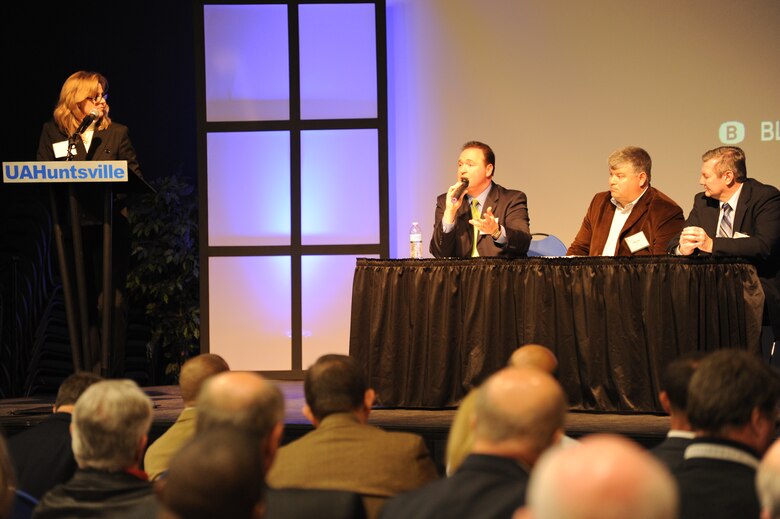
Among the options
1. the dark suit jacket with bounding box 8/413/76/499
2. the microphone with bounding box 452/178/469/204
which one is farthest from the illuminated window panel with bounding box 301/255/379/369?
the dark suit jacket with bounding box 8/413/76/499

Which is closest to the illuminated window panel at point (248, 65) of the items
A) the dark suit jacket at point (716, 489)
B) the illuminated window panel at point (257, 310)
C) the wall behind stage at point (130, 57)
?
the illuminated window panel at point (257, 310)

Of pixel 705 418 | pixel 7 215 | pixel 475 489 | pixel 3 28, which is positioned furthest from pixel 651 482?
pixel 3 28

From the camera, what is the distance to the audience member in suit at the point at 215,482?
1251mm

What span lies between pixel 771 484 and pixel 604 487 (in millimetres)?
489

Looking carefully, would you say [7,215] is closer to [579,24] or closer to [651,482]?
[579,24]

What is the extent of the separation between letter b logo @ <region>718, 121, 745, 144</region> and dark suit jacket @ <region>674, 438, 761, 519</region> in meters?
5.24

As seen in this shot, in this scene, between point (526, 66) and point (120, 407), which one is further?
point (526, 66)

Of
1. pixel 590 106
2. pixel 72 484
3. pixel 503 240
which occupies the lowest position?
pixel 72 484

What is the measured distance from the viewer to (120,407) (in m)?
2.23

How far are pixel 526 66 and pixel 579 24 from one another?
49cm

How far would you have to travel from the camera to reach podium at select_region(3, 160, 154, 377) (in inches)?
154

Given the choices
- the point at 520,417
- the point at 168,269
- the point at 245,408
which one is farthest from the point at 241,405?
the point at 168,269

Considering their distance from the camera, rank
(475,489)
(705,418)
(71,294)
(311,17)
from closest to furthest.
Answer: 1. (475,489)
2. (705,418)
3. (71,294)
4. (311,17)

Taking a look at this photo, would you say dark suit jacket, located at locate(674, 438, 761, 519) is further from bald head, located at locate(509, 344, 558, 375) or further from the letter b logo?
the letter b logo
